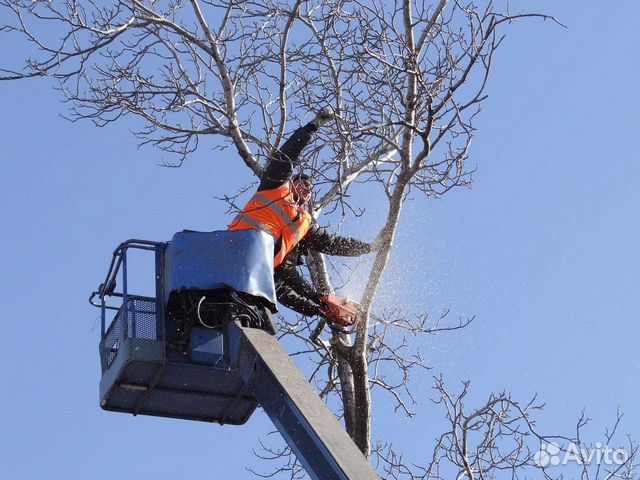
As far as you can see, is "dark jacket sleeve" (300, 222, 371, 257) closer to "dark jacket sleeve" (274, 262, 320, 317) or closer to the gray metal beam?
"dark jacket sleeve" (274, 262, 320, 317)

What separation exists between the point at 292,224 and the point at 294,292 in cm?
65

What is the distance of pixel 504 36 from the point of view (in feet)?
25.7

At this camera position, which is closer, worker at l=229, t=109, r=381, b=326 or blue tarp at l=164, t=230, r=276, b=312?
blue tarp at l=164, t=230, r=276, b=312

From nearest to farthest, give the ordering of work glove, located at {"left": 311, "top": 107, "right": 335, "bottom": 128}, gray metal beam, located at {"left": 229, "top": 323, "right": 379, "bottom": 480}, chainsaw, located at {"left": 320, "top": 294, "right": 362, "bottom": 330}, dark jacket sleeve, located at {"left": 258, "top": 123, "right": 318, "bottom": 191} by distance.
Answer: gray metal beam, located at {"left": 229, "top": 323, "right": 379, "bottom": 480} < work glove, located at {"left": 311, "top": 107, "right": 335, "bottom": 128} < dark jacket sleeve, located at {"left": 258, "top": 123, "right": 318, "bottom": 191} < chainsaw, located at {"left": 320, "top": 294, "right": 362, "bottom": 330}

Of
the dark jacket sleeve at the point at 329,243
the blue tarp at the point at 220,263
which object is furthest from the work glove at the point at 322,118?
the blue tarp at the point at 220,263

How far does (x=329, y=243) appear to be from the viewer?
31.4ft

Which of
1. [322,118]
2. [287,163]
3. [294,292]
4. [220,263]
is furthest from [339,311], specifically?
[220,263]

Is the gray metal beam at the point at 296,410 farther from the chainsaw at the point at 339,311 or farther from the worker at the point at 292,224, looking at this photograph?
the chainsaw at the point at 339,311

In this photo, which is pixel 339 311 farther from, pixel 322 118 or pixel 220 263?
pixel 220 263

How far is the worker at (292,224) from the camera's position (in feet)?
29.1

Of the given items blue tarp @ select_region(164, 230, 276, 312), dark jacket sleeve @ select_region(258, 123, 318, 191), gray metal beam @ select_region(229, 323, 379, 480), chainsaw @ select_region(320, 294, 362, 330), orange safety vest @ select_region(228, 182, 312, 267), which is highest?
dark jacket sleeve @ select_region(258, 123, 318, 191)

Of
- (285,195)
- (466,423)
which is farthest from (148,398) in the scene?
(466,423)

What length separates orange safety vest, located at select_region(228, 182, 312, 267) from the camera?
884 centimetres

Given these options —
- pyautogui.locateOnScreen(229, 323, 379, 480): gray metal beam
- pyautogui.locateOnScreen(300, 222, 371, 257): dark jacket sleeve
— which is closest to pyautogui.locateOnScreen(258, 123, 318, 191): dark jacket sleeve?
pyautogui.locateOnScreen(300, 222, 371, 257): dark jacket sleeve
